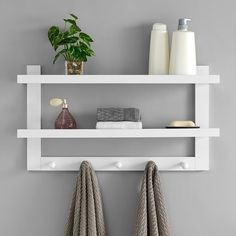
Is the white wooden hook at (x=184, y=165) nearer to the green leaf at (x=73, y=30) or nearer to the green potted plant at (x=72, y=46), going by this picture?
the green potted plant at (x=72, y=46)

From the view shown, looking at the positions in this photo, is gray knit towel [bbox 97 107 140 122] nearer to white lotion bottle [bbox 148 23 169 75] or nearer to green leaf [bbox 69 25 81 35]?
white lotion bottle [bbox 148 23 169 75]

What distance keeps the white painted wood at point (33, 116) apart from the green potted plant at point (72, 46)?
115 mm

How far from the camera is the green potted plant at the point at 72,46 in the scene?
1885 millimetres

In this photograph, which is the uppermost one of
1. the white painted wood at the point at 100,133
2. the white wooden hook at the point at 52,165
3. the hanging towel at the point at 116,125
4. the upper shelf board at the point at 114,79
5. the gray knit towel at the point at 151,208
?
the upper shelf board at the point at 114,79

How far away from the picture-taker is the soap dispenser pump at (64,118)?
1924 millimetres

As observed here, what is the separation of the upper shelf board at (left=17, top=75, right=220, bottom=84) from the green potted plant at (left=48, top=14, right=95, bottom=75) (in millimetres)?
52

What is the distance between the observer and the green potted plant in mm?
1885

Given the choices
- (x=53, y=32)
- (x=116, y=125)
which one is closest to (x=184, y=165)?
(x=116, y=125)

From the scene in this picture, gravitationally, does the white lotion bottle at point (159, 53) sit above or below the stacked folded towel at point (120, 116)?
above

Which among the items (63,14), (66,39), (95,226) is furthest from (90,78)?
(95,226)

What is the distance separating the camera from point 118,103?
1989 mm

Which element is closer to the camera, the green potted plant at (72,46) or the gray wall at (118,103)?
the green potted plant at (72,46)

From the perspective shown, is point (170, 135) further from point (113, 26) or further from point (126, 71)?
point (113, 26)

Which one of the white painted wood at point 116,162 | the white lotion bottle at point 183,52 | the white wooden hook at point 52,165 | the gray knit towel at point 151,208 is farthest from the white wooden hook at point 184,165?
the white wooden hook at point 52,165
